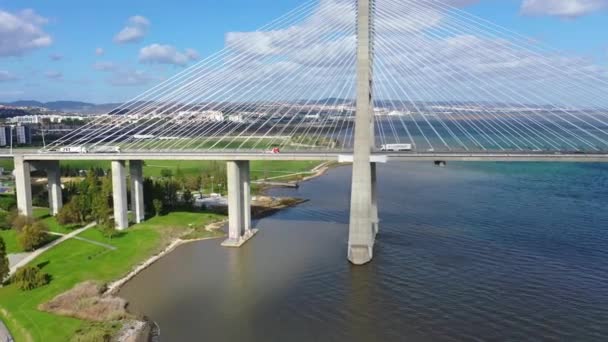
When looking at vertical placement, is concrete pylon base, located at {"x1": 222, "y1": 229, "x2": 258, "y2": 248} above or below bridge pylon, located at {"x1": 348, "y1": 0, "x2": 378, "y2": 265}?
below

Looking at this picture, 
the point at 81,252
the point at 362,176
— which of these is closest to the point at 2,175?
the point at 81,252

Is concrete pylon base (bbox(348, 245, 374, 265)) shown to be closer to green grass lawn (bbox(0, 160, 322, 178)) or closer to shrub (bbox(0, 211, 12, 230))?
shrub (bbox(0, 211, 12, 230))

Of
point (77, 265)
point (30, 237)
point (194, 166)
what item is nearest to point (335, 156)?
point (77, 265)

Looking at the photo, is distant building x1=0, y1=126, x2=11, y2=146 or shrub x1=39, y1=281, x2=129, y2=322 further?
distant building x1=0, y1=126, x2=11, y2=146

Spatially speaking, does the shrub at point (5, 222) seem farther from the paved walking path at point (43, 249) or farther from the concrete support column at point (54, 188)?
the paved walking path at point (43, 249)

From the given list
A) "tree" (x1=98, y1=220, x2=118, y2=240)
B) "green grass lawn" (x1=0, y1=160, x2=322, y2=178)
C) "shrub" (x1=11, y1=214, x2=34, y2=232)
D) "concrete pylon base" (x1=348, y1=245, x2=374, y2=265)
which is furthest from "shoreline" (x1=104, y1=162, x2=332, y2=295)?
"green grass lawn" (x1=0, y1=160, x2=322, y2=178)

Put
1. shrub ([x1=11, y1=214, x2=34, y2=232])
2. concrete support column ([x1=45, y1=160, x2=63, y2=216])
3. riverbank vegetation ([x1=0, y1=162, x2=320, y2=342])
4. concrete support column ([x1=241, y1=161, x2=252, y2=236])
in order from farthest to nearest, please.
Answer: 1. concrete support column ([x1=45, y1=160, x2=63, y2=216])
2. concrete support column ([x1=241, y1=161, x2=252, y2=236])
3. shrub ([x1=11, y1=214, x2=34, y2=232])
4. riverbank vegetation ([x1=0, y1=162, x2=320, y2=342])

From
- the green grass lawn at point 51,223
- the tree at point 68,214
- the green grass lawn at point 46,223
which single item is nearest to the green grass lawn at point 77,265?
the green grass lawn at point 51,223
